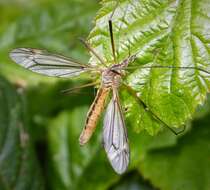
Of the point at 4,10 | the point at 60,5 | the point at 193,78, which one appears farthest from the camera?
the point at 4,10

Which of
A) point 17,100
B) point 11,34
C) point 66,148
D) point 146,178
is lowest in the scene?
point 146,178

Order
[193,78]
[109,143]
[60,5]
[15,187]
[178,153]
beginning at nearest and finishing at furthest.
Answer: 1. [193,78]
2. [109,143]
3. [15,187]
4. [178,153]
5. [60,5]

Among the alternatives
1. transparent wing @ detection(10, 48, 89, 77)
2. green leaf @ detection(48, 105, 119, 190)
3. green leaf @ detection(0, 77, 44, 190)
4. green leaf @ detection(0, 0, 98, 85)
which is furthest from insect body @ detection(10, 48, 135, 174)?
green leaf @ detection(0, 0, 98, 85)

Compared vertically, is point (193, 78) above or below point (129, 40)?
below

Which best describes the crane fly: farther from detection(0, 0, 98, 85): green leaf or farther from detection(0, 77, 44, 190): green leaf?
detection(0, 0, 98, 85): green leaf

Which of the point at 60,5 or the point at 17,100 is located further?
the point at 60,5

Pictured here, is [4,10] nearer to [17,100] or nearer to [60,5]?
[60,5]

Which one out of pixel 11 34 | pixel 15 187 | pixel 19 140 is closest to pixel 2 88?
pixel 19 140

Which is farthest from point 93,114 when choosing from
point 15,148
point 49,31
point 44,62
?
point 49,31
